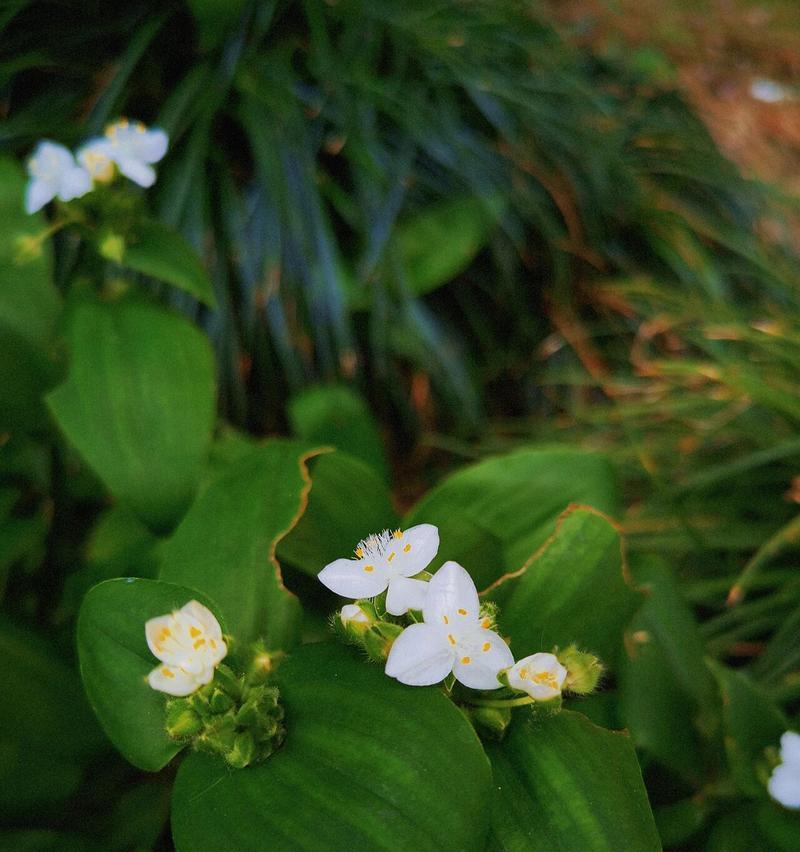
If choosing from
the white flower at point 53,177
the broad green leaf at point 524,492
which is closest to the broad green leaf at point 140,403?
the white flower at point 53,177

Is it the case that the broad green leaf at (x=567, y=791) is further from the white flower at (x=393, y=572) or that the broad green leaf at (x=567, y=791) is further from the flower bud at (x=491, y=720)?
the white flower at (x=393, y=572)

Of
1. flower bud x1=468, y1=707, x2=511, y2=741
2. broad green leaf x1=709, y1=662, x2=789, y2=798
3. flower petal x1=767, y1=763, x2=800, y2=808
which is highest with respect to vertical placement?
flower bud x1=468, y1=707, x2=511, y2=741

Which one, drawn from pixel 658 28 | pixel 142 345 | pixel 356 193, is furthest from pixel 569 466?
pixel 658 28

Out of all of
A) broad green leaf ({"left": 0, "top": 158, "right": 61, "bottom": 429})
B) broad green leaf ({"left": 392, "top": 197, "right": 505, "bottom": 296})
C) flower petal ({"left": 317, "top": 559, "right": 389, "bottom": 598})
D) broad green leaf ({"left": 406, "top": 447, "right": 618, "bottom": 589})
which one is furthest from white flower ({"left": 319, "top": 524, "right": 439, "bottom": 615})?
broad green leaf ({"left": 392, "top": 197, "right": 505, "bottom": 296})

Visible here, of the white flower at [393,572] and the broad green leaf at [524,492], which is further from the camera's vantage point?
the broad green leaf at [524,492]

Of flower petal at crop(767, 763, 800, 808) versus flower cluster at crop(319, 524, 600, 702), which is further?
flower petal at crop(767, 763, 800, 808)

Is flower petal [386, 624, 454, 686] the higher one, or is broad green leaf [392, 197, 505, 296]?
flower petal [386, 624, 454, 686]

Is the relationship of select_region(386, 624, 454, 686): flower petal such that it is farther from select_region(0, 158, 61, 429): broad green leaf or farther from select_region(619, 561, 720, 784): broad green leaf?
select_region(0, 158, 61, 429): broad green leaf
